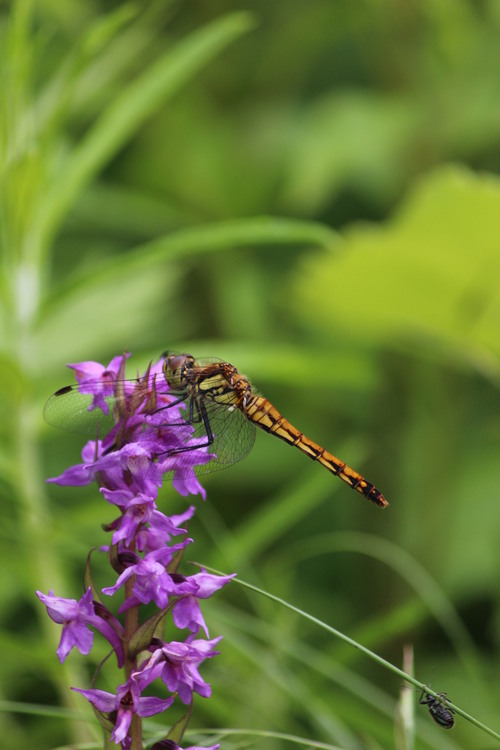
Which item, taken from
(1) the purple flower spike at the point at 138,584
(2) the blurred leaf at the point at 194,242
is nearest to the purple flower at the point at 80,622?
(1) the purple flower spike at the point at 138,584

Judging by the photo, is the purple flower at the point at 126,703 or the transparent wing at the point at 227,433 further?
the transparent wing at the point at 227,433

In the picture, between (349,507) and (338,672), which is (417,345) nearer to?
(349,507)

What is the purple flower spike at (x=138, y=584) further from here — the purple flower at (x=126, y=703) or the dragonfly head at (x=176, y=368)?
the dragonfly head at (x=176, y=368)

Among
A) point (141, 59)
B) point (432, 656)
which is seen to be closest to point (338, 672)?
point (432, 656)

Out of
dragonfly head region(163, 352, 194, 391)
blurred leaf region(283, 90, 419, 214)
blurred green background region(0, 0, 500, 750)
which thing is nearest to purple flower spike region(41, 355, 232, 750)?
dragonfly head region(163, 352, 194, 391)

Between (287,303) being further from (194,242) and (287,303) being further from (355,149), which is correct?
(194,242)

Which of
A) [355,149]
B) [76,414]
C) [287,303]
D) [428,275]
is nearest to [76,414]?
[76,414]

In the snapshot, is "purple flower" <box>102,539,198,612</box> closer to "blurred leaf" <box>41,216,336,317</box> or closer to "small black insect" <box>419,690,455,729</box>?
"small black insect" <box>419,690,455,729</box>

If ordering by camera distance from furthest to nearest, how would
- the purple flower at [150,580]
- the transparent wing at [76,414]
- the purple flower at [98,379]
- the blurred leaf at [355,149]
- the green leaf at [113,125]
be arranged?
the blurred leaf at [355,149], the green leaf at [113,125], the transparent wing at [76,414], the purple flower at [98,379], the purple flower at [150,580]
